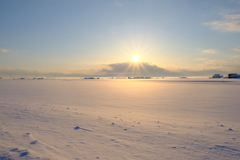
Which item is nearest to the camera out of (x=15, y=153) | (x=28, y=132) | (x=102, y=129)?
(x=15, y=153)

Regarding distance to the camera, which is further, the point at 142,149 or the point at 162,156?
the point at 142,149

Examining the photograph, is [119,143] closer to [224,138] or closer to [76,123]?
[76,123]

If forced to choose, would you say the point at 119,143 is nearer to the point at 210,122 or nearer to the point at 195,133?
the point at 195,133

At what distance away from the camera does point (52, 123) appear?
6523mm

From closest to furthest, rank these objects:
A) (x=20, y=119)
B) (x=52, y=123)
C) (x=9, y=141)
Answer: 1. (x=9, y=141)
2. (x=52, y=123)
3. (x=20, y=119)

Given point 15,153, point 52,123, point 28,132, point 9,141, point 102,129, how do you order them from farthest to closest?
point 52,123 < point 102,129 < point 28,132 < point 9,141 < point 15,153

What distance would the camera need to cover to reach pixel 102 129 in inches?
232

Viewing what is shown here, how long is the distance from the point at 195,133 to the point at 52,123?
5.82m

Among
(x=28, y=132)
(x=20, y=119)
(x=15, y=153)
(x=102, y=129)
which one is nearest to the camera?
(x=15, y=153)

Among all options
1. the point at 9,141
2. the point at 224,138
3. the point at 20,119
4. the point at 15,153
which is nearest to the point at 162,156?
the point at 224,138

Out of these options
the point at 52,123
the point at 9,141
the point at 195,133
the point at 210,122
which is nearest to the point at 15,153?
the point at 9,141

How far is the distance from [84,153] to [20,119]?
4.68 m

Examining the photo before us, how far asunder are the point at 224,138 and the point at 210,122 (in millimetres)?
1798

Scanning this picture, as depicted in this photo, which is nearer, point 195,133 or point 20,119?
point 195,133
